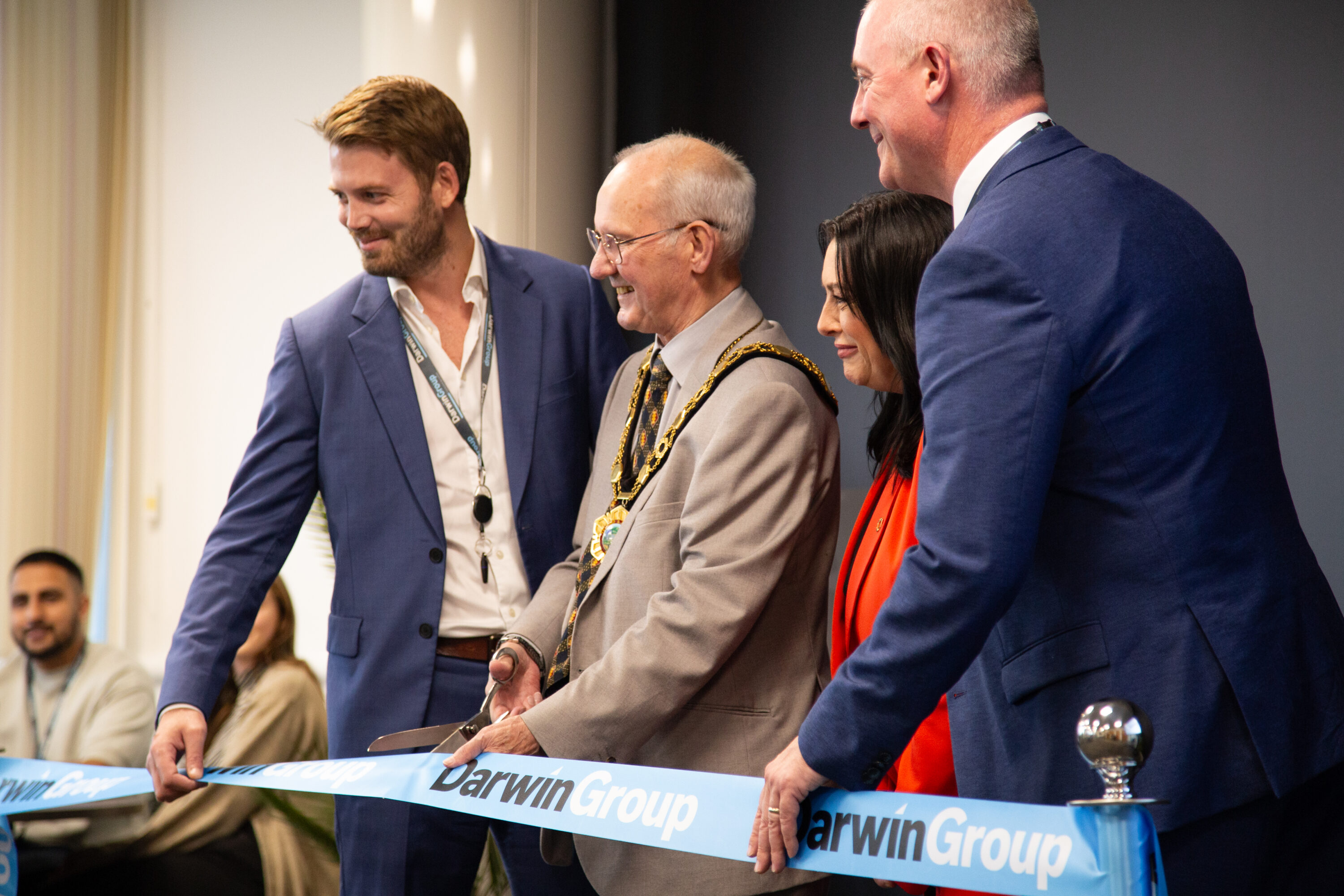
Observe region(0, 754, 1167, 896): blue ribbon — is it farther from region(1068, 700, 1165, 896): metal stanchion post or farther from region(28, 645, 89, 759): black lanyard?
region(28, 645, 89, 759): black lanyard

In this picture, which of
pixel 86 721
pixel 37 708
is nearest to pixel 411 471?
pixel 86 721

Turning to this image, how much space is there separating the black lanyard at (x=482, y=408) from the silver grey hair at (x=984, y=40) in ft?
4.01

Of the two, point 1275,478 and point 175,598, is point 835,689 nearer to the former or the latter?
point 1275,478

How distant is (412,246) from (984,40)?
4.41 ft

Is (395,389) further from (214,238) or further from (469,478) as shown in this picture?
(214,238)

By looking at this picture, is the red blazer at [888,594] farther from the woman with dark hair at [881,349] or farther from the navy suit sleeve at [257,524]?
the navy suit sleeve at [257,524]

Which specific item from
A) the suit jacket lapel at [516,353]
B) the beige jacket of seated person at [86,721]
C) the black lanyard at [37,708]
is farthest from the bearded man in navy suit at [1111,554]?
the black lanyard at [37,708]

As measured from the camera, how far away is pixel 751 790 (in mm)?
1558

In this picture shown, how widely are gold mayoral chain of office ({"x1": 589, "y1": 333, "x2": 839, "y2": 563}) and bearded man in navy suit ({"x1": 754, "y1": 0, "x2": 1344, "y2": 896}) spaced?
0.64 meters

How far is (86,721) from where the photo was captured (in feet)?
15.7

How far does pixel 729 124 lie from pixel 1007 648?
329 centimetres

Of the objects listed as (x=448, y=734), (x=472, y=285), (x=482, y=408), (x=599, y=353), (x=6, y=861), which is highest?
(x=472, y=285)

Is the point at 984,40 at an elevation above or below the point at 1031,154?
above

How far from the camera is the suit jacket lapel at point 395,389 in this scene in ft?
7.94
